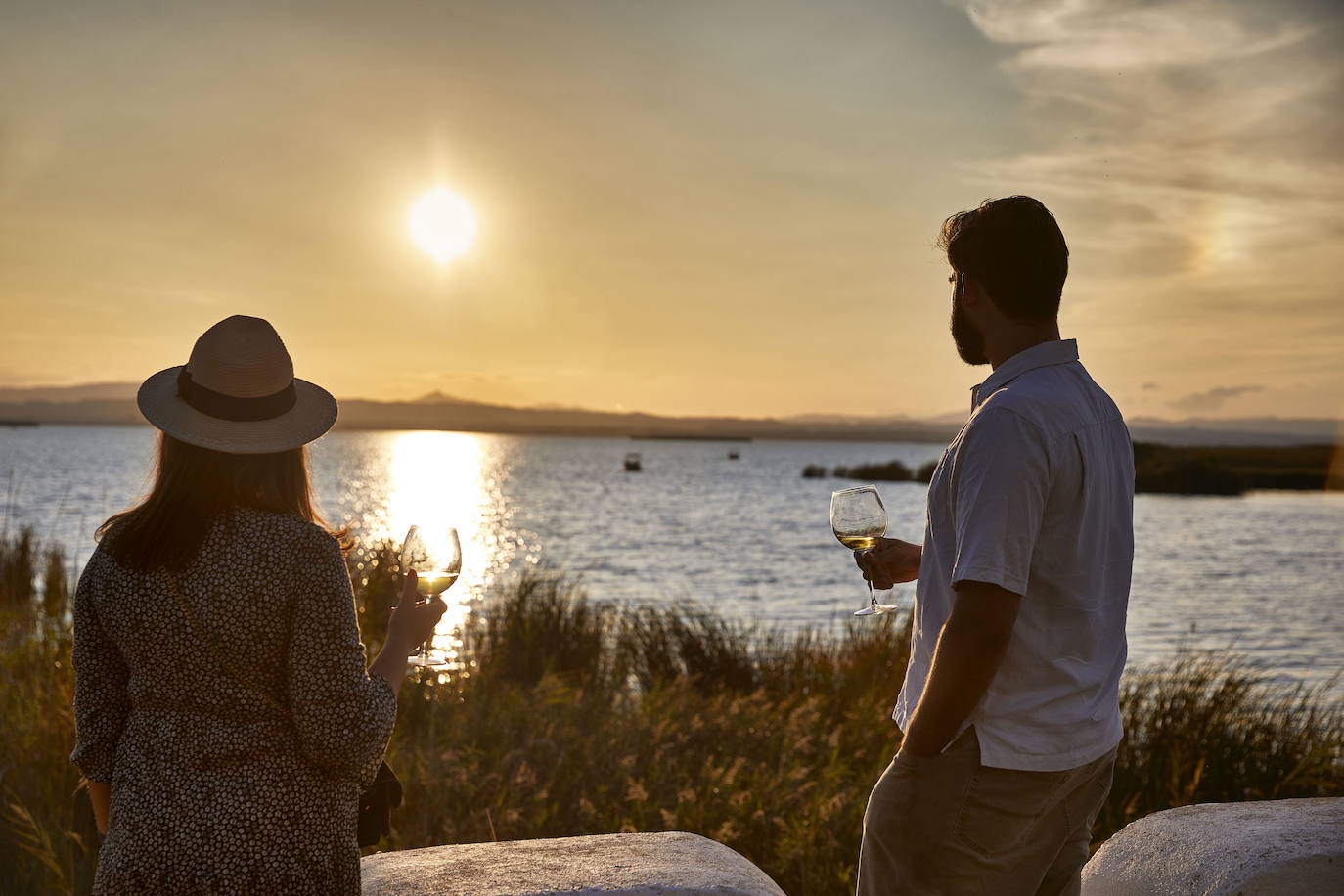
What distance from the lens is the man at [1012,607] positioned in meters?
2.21

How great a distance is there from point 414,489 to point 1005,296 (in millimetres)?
81055

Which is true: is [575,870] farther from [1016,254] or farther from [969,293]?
[1016,254]

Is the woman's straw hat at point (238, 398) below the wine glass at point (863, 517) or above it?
above

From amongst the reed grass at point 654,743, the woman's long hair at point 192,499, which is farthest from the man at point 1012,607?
the reed grass at point 654,743

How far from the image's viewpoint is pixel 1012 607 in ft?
7.24

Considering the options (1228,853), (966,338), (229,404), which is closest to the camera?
(229,404)

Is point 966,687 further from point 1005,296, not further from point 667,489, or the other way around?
point 667,489

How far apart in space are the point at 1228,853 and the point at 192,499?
2.81m

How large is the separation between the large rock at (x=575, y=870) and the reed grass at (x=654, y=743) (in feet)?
3.75

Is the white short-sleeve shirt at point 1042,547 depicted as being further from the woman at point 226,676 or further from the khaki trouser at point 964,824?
the woman at point 226,676

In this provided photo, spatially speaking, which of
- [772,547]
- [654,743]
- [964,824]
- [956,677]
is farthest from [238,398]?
[772,547]

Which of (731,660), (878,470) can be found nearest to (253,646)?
(731,660)

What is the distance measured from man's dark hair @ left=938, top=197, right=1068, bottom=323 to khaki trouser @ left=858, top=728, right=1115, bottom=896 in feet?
3.16

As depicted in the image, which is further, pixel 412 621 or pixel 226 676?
pixel 412 621
